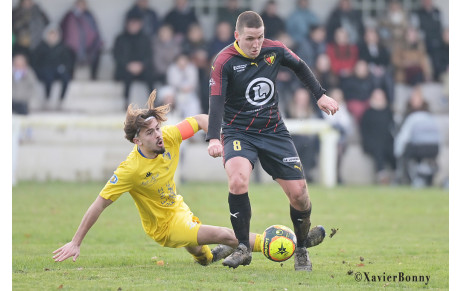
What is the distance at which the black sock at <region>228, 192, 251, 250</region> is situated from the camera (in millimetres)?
7777

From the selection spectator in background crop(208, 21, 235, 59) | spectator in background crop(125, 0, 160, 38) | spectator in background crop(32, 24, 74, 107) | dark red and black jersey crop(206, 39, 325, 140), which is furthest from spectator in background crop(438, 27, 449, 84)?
dark red and black jersey crop(206, 39, 325, 140)

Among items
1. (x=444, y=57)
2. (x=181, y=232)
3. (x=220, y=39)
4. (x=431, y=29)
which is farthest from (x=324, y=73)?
(x=181, y=232)

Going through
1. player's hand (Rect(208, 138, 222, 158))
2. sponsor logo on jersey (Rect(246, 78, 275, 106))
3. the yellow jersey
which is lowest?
the yellow jersey

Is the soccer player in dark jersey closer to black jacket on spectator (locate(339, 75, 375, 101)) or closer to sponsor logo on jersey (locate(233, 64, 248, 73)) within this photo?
sponsor logo on jersey (locate(233, 64, 248, 73))

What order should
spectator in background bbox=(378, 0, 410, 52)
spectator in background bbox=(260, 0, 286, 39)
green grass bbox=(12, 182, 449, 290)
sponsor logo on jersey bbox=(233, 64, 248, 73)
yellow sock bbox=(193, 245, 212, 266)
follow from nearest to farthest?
green grass bbox=(12, 182, 449, 290) → sponsor logo on jersey bbox=(233, 64, 248, 73) → yellow sock bbox=(193, 245, 212, 266) → spectator in background bbox=(260, 0, 286, 39) → spectator in background bbox=(378, 0, 410, 52)

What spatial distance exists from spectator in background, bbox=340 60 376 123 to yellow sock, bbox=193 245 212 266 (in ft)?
37.9

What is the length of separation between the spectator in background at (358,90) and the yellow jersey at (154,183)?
11360 mm

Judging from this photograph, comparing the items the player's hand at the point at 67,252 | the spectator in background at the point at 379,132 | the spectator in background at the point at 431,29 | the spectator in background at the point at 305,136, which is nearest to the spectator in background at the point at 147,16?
the spectator in background at the point at 305,136

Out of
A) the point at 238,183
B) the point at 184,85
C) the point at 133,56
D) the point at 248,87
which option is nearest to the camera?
the point at 238,183

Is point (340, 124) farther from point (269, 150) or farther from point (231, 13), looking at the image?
point (269, 150)

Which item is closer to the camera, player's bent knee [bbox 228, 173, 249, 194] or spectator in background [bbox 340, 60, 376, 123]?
player's bent knee [bbox 228, 173, 249, 194]

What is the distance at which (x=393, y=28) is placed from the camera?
21.0 metres

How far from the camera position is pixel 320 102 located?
8188 mm

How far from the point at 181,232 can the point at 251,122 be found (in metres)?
Answer: 1.29
